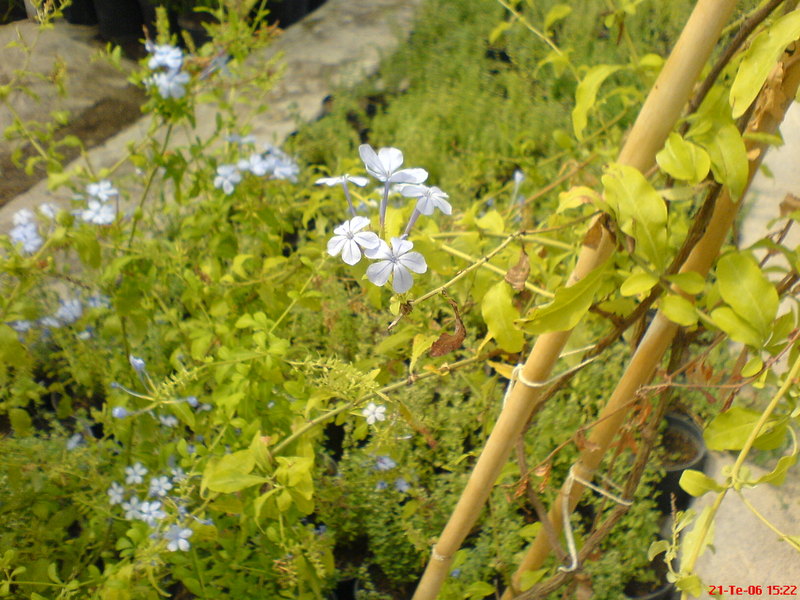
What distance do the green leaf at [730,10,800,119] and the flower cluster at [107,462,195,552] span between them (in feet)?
2.77

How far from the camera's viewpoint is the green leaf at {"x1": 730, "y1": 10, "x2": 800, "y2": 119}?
1.78 ft

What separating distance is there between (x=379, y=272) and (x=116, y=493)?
0.80 m

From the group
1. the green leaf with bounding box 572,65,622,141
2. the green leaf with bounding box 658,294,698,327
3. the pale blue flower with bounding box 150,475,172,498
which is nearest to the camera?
the green leaf with bounding box 658,294,698,327

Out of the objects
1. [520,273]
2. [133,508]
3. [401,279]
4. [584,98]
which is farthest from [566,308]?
[133,508]

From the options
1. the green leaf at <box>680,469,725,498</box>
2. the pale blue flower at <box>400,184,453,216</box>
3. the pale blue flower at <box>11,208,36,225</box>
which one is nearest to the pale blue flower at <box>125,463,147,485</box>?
the pale blue flower at <box>11,208,36,225</box>

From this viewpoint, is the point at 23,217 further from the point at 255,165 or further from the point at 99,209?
the point at 255,165

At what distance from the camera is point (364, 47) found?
3.27 meters

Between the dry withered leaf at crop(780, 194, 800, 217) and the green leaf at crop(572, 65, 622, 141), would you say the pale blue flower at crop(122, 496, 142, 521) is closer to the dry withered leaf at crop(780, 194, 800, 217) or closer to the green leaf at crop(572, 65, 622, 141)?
the green leaf at crop(572, 65, 622, 141)

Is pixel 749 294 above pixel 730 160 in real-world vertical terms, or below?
A: below

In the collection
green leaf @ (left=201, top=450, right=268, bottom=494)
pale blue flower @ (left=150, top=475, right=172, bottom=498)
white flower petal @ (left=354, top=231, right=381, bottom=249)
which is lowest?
pale blue flower @ (left=150, top=475, right=172, bottom=498)

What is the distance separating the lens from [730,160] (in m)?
0.61

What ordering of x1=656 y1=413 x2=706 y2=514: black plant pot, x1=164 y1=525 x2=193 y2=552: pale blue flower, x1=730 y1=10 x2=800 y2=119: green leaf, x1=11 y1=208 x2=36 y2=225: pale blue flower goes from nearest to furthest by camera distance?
x1=730 y1=10 x2=800 y2=119: green leaf, x1=164 y1=525 x2=193 y2=552: pale blue flower, x1=11 y1=208 x2=36 y2=225: pale blue flower, x1=656 y1=413 x2=706 y2=514: black plant pot

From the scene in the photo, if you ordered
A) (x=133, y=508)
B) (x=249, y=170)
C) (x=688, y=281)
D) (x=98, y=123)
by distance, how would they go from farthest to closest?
(x=98, y=123)
(x=249, y=170)
(x=133, y=508)
(x=688, y=281)

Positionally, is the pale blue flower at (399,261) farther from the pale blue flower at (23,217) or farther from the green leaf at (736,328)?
the pale blue flower at (23,217)
